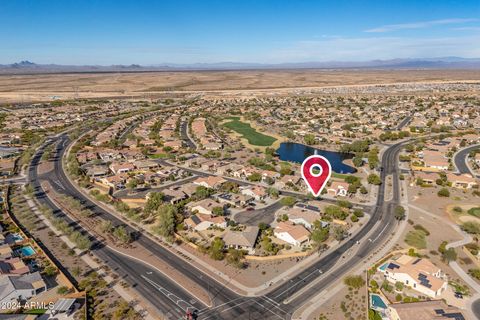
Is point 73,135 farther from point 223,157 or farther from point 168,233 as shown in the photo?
point 168,233

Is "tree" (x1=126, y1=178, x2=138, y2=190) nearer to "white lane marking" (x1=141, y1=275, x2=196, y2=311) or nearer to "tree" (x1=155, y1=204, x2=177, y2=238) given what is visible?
"tree" (x1=155, y1=204, x2=177, y2=238)

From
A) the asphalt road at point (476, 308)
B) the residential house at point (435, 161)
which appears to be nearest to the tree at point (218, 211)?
the asphalt road at point (476, 308)

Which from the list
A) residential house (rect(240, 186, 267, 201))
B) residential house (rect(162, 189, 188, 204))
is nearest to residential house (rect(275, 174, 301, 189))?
residential house (rect(240, 186, 267, 201))

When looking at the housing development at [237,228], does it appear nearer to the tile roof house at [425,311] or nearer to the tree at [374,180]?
the tile roof house at [425,311]

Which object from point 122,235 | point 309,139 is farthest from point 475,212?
point 122,235

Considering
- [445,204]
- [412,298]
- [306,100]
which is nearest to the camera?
[412,298]

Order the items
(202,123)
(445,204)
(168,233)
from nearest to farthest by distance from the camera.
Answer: (168,233)
(445,204)
(202,123)

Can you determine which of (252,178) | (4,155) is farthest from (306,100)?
(4,155)
